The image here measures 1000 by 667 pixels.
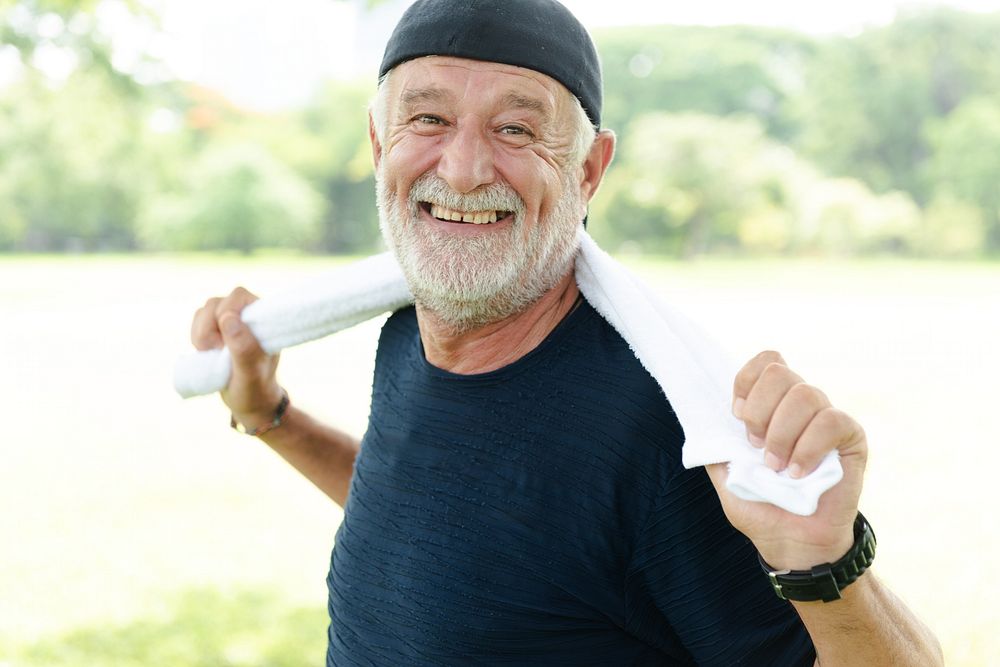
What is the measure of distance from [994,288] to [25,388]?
23.6 meters

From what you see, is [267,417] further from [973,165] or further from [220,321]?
[973,165]

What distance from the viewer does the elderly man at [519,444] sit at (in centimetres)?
132

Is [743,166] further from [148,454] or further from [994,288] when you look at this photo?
[148,454]

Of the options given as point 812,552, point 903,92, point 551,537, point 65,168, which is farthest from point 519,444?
point 903,92

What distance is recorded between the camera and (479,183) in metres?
1.53

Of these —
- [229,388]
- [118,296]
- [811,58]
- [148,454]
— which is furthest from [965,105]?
[229,388]

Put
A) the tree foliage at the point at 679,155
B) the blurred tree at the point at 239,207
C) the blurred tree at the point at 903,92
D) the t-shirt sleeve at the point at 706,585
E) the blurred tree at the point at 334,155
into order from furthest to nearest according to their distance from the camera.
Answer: the blurred tree at the point at 334,155
the blurred tree at the point at 239,207
the blurred tree at the point at 903,92
the tree foliage at the point at 679,155
the t-shirt sleeve at the point at 706,585

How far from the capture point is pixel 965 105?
137 ft

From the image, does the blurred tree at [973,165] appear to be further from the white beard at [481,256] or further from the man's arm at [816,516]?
the man's arm at [816,516]

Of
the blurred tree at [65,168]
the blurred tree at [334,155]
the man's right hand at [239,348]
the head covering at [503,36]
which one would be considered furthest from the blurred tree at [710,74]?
the head covering at [503,36]

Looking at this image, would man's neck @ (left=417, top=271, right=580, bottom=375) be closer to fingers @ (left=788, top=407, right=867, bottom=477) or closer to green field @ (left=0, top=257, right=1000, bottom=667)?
green field @ (left=0, top=257, right=1000, bottom=667)

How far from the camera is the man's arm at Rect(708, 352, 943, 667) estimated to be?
3.53 feet

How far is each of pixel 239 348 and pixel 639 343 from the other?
0.87m

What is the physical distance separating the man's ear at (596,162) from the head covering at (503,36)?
111 mm
